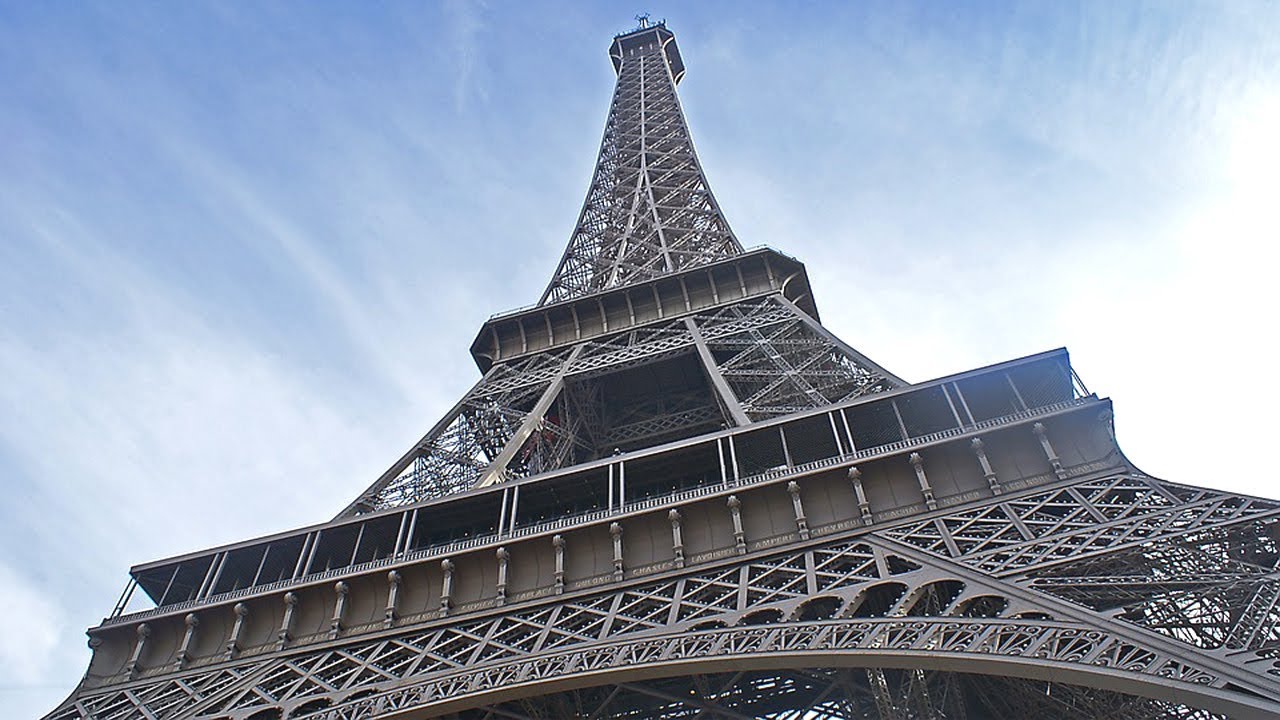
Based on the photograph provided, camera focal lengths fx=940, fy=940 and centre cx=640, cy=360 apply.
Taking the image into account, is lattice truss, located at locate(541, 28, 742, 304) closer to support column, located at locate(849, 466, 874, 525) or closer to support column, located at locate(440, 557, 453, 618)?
support column, located at locate(440, 557, 453, 618)

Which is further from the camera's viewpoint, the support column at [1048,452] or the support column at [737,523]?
the support column at [737,523]

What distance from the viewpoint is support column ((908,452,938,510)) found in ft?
43.1

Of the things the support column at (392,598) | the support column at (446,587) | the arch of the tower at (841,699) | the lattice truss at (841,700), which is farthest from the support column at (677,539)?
the support column at (392,598)

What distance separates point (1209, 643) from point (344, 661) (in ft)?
35.7

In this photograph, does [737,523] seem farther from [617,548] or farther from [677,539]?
[617,548]

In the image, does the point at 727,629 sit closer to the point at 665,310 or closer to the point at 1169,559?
the point at 1169,559

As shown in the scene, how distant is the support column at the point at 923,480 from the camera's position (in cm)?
1313

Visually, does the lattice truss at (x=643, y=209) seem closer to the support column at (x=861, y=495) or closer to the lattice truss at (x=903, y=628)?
the support column at (x=861, y=495)

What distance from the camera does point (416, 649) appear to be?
13195 millimetres

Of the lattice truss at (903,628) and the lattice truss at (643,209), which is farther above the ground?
the lattice truss at (643,209)

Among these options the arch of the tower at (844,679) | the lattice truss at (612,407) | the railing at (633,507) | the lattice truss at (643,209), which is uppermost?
the lattice truss at (643,209)

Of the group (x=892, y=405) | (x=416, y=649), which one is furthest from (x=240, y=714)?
(x=892, y=405)

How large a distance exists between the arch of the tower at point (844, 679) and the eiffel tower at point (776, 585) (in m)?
0.04

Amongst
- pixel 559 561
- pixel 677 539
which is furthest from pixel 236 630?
pixel 677 539
